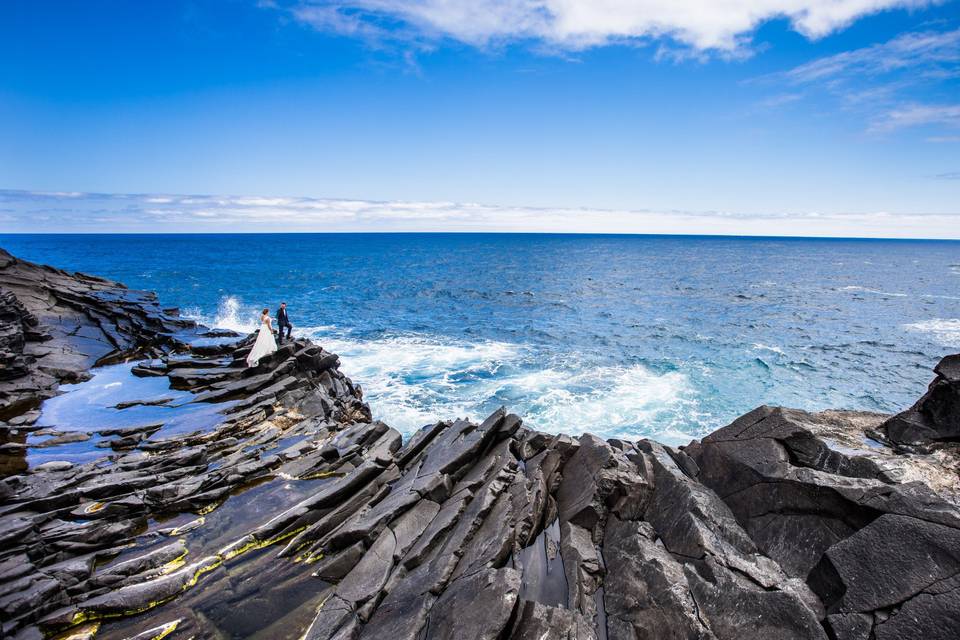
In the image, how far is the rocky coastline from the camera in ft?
28.9

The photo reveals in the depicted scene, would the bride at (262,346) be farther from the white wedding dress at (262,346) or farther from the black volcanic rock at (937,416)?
the black volcanic rock at (937,416)

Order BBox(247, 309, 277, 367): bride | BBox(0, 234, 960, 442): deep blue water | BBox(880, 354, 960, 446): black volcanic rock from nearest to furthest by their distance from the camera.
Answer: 1. BBox(880, 354, 960, 446): black volcanic rock
2. BBox(247, 309, 277, 367): bride
3. BBox(0, 234, 960, 442): deep blue water

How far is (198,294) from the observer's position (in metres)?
76.0

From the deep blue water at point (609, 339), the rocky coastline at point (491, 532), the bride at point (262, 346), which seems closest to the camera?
the rocky coastline at point (491, 532)

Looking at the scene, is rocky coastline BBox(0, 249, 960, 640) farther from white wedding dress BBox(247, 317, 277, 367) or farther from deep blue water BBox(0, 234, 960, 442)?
deep blue water BBox(0, 234, 960, 442)

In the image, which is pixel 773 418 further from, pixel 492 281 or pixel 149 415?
pixel 492 281

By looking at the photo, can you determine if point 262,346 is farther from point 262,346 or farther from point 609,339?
point 609,339

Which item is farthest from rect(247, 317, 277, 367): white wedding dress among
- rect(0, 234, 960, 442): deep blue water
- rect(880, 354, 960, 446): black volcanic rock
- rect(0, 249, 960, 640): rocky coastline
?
rect(880, 354, 960, 446): black volcanic rock

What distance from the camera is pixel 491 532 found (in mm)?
11680

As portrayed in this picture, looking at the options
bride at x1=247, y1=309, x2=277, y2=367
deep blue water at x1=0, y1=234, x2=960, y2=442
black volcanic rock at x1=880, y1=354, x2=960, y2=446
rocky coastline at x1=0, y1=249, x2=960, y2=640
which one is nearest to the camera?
rocky coastline at x1=0, y1=249, x2=960, y2=640

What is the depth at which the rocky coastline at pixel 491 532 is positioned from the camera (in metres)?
8.80

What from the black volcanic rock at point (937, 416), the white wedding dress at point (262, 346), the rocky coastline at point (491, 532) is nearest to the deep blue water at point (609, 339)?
the white wedding dress at point (262, 346)

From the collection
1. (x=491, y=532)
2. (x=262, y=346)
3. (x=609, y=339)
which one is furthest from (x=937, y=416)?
(x=609, y=339)

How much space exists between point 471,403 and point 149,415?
674 inches
